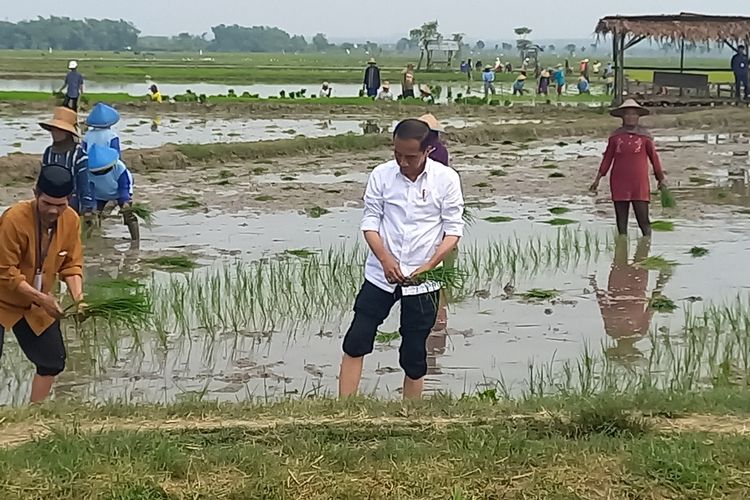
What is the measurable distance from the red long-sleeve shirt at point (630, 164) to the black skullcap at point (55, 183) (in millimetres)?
5325

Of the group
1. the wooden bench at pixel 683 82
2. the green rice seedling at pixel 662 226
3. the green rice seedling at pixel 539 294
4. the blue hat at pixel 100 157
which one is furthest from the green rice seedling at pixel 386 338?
the wooden bench at pixel 683 82

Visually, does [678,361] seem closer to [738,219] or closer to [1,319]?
[1,319]

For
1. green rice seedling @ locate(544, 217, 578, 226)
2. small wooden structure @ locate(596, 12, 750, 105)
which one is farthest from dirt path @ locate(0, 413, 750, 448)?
small wooden structure @ locate(596, 12, 750, 105)

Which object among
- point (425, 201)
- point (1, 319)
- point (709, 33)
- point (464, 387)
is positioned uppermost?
point (709, 33)

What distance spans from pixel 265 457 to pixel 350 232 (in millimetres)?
6876

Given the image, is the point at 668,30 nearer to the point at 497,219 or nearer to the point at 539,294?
the point at 497,219

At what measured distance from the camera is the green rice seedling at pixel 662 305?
7.27m

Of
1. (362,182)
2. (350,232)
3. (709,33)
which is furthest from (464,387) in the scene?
(709,33)

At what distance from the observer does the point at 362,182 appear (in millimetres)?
14164

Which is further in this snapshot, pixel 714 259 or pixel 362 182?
pixel 362 182

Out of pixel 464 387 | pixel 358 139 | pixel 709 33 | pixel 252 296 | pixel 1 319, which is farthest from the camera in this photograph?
pixel 709 33

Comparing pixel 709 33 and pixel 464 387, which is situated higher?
pixel 709 33

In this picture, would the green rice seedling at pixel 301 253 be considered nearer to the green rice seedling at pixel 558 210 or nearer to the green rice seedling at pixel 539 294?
the green rice seedling at pixel 539 294

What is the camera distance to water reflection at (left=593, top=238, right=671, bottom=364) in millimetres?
6449
